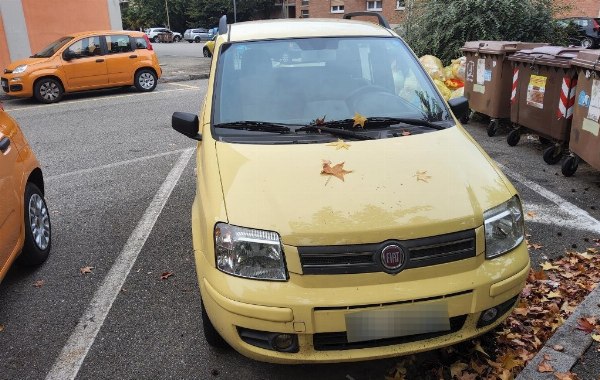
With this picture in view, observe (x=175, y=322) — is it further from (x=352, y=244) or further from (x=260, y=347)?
(x=352, y=244)

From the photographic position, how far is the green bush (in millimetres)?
12047

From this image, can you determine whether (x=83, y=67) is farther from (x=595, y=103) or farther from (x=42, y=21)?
(x=595, y=103)

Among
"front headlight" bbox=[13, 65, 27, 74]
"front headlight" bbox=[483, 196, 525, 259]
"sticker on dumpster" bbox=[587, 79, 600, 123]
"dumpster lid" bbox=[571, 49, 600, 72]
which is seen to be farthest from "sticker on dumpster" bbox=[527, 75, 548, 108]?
"front headlight" bbox=[13, 65, 27, 74]

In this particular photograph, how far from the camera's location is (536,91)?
7.01m

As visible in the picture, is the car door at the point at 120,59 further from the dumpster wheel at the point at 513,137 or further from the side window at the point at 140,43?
the dumpster wheel at the point at 513,137

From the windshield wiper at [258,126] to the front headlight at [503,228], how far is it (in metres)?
1.31

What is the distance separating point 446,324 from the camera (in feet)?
7.70

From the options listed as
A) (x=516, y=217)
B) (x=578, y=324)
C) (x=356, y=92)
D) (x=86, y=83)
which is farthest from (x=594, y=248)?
(x=86, y=83)

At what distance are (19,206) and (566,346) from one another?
3.75 meters

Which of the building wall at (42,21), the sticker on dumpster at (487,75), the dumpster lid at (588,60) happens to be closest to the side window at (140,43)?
the building wall at (42,21)

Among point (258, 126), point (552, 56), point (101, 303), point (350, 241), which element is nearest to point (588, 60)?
point (552, 56)

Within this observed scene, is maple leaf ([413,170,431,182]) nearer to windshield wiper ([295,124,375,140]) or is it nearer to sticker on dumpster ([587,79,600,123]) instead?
windshield wiper ([295,124,375,140])

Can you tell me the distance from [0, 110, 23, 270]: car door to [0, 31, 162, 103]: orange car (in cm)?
989

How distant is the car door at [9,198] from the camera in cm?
340
